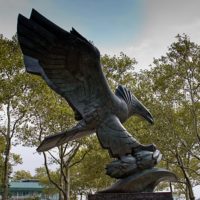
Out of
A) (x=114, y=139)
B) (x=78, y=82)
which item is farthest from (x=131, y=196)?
(x=78, y=82)

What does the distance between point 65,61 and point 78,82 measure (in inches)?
22.9

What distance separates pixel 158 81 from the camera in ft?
57.8

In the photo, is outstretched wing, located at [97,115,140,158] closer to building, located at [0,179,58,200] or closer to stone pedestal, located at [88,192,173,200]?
stone pedestal, located at [88,192,173,200]

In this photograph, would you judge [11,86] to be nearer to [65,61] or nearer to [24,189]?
[65,61]

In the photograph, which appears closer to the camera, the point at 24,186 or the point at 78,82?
the point at 78,82

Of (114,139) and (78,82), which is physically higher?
(78,82)

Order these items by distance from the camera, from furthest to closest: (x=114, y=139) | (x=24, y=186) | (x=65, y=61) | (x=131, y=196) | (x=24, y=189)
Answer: (x=24, y=189)
(x=24, y=186)
(x=114, y=139)
(x=65, y=61)
(x=131, y=196)

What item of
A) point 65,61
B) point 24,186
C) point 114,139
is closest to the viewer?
point 65,61

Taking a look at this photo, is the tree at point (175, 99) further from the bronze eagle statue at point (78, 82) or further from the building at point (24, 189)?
the building at point (24, 189)

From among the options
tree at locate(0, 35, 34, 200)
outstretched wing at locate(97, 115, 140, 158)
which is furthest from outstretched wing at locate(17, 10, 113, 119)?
tree at locate(0, 35, 34, 200)

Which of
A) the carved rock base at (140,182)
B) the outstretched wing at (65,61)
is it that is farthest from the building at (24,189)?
the outstretched wing at (65,61)

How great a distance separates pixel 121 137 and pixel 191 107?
10628mm

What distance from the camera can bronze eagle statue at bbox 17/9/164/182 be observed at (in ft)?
23.5

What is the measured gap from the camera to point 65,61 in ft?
24.5
